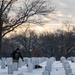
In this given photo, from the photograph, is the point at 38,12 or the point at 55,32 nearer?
the point at 38,12

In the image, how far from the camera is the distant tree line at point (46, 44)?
78.1m

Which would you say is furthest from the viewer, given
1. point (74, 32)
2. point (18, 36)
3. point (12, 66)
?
point (18, 36)

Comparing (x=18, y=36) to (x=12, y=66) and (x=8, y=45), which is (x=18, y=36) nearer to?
(x=8, y=45)

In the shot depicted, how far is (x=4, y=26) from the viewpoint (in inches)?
1342

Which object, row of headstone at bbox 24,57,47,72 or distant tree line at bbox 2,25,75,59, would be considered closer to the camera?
row of headstone at bbox 24,57,47,72

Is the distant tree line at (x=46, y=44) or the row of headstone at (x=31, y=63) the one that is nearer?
the row of headstone at (x=31, y=63)

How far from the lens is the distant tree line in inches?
3076

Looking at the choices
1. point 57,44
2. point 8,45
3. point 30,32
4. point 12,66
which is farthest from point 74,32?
point 12,66

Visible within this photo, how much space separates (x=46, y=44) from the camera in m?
85.5

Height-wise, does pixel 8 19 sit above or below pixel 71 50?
above

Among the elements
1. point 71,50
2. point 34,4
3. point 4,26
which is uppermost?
point 34,4

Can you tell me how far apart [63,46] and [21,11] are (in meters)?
46.1

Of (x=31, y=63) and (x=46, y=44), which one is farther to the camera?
(x=46, y=44)

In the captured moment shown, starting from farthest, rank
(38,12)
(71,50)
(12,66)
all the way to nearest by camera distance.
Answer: (71,50) < (38,12) < (12,66)
